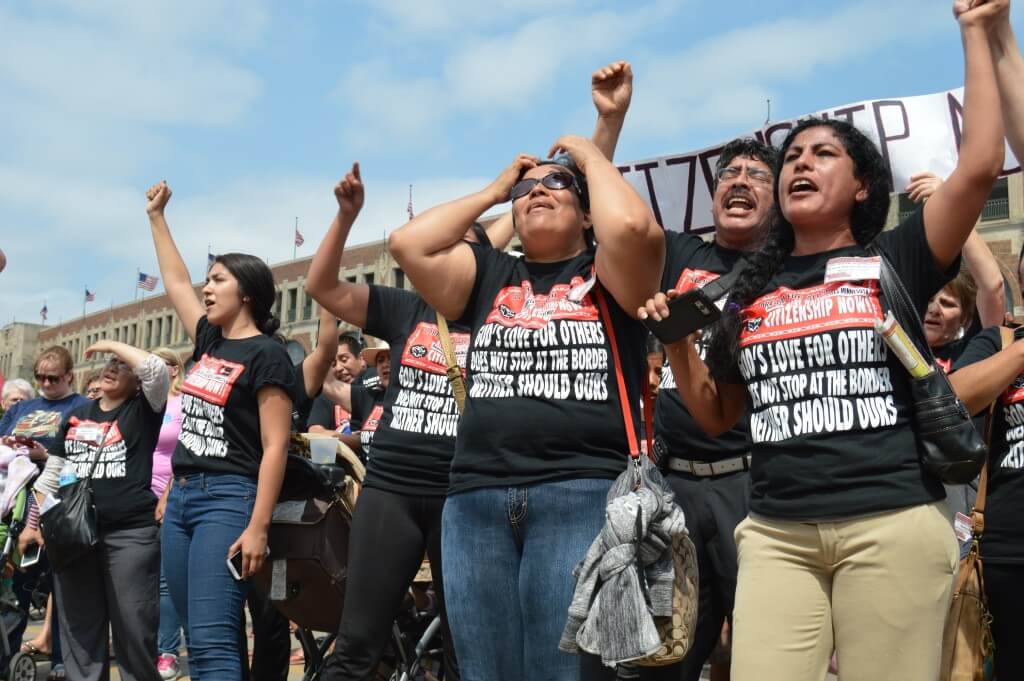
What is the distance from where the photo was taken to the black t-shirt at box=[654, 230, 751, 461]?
3.45 meters

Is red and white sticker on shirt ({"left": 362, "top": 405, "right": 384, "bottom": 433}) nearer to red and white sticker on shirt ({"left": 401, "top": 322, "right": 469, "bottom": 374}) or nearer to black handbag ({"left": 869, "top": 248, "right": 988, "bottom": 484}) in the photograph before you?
red and white sticker on shirt ({"left": 401, "top": 322, "right": 469, "bottom": 374})

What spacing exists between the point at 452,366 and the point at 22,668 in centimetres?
398

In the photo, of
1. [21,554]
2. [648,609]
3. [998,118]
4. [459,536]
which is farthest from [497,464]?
[21,554]

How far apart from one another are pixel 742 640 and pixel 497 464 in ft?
2.67

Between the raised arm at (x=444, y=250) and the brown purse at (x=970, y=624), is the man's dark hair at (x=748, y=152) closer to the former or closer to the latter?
the raised arm at (x=444, y=250)

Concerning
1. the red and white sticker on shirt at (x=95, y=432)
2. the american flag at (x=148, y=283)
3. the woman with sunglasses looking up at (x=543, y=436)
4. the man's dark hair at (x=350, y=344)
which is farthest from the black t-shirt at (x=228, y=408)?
the american flag at (x=148, y=283)

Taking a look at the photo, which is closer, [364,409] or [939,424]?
[939,424]

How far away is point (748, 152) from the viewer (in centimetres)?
387

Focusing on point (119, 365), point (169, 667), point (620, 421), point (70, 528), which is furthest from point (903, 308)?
point (169, 667)

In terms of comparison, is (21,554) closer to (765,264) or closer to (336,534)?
(336,534)

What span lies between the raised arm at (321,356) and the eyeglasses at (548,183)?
1.72m

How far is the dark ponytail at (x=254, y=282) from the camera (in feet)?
15.3

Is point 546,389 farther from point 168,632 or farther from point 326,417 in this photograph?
point 326,417

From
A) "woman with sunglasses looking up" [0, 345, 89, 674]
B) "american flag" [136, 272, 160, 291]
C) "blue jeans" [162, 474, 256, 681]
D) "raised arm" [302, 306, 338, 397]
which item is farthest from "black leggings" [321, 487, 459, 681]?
"american flag" [136, 272, 160, 291]
